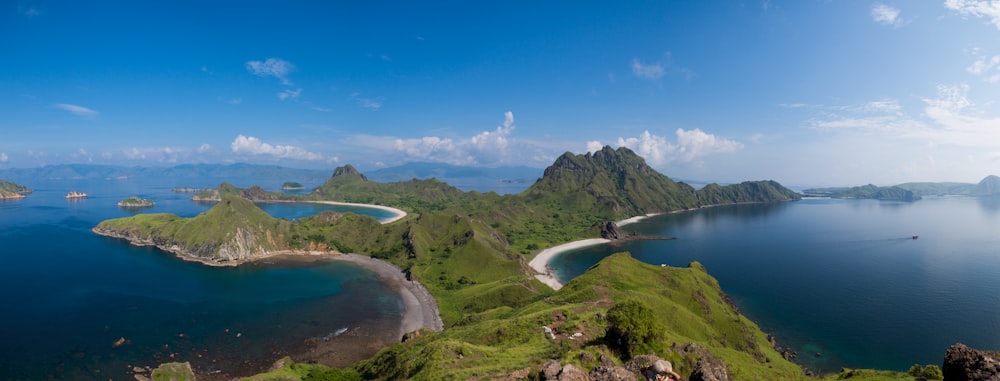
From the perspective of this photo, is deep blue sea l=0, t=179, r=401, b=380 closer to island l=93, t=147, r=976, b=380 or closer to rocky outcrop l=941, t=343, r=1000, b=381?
island l=93, t=147, r=976, b=380

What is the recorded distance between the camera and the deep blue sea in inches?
3147

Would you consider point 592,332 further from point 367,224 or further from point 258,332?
point 367,224

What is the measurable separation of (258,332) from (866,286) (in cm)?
18475

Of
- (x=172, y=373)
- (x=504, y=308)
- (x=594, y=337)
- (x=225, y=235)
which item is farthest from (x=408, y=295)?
(x=225, y=235)

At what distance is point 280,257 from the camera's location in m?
166

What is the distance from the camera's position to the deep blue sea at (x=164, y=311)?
7994 cm

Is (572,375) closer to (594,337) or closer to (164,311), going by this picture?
(594,337)

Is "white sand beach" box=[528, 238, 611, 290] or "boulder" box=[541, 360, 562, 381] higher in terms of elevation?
"boulder" box=[541, 360, 562, 381]

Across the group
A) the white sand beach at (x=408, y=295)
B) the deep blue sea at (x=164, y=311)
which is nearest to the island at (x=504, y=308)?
the white sand beach at (x=408, y=295)

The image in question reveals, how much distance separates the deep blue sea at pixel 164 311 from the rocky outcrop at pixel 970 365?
92360mm

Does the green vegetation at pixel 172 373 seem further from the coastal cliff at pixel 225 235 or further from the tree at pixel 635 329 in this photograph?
the coastal cliff at pixel 225 235

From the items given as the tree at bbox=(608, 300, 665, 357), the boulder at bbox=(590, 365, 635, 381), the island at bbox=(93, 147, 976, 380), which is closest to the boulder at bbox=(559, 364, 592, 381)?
the island at bbox=(93, 147, 976, 380)

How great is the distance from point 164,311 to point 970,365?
150m

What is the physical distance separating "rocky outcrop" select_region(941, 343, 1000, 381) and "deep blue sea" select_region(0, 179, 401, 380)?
92360mm
